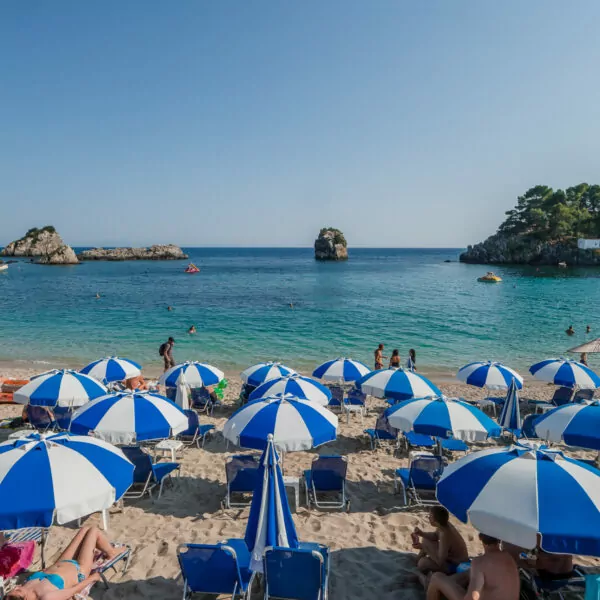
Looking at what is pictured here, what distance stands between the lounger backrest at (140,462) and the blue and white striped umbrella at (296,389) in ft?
7.29

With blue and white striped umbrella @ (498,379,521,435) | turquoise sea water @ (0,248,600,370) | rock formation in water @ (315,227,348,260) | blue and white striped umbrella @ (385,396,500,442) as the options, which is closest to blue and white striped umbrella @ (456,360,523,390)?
blue and white striped umbrella @ (498,379,521,435)

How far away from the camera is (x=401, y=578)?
5.23m

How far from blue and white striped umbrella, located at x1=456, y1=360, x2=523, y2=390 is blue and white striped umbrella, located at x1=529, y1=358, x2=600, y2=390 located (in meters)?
1.20

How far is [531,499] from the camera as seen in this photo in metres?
3.84

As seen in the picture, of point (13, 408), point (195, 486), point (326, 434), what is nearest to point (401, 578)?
point (326, 434)

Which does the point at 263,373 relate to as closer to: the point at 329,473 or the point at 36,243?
the point at 329,473

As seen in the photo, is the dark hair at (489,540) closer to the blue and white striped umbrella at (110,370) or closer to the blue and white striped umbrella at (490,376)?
the blue and white striped umbrella at (490,376)

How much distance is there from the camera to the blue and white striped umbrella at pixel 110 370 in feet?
36.4

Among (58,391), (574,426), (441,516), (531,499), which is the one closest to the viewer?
(531,499)

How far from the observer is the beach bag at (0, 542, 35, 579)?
4.86m

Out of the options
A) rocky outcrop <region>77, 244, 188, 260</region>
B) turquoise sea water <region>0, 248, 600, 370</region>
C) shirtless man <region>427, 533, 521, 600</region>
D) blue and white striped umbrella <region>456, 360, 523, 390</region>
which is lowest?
turquoise sea water <region>0, 248, 600, 370</region>

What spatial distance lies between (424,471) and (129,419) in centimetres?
475

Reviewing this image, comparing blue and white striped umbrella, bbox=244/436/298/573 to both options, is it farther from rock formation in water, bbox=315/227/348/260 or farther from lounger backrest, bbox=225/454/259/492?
rock formation in water, bbox=315/227/348/260

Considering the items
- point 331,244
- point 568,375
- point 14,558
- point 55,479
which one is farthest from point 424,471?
point 331,244
